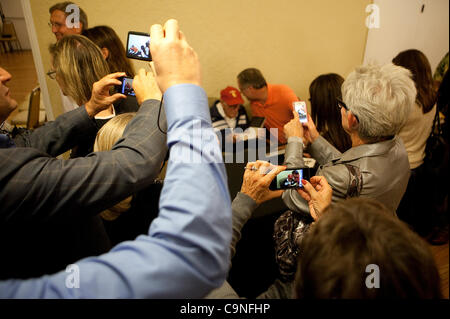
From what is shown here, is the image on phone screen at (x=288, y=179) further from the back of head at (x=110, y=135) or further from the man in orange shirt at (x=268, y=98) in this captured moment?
the man in orange shirt at (x=268, y=98)

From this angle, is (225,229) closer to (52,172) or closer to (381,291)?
(381,291)

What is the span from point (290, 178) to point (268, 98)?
6.25 feet

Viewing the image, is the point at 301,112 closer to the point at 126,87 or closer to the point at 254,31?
the point at 126,87

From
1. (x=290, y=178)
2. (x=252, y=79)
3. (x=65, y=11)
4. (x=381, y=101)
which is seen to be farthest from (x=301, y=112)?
(x=65, y=11)

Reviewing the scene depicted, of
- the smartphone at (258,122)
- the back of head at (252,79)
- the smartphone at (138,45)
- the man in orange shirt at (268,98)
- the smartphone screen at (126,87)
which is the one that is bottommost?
the smartphone at (258,122)

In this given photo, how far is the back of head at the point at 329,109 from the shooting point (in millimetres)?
1745

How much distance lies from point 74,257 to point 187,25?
7.70 feet

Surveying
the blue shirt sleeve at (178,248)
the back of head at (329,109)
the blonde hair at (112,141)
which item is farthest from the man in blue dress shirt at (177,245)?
the back of head at (329,109)

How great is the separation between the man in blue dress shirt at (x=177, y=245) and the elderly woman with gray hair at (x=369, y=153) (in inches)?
26.5

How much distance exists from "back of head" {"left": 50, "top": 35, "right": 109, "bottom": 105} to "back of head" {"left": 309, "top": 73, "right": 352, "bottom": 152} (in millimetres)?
1313

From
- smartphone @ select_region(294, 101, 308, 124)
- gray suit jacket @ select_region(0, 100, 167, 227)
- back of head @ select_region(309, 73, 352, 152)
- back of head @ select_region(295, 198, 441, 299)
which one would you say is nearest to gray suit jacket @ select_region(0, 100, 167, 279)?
gray suit jacket @ select_region(0, 100, 167, 227)

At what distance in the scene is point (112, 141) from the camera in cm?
110

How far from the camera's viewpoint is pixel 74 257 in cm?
83

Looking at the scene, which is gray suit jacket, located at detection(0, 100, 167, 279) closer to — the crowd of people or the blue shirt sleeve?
the crowd of people
